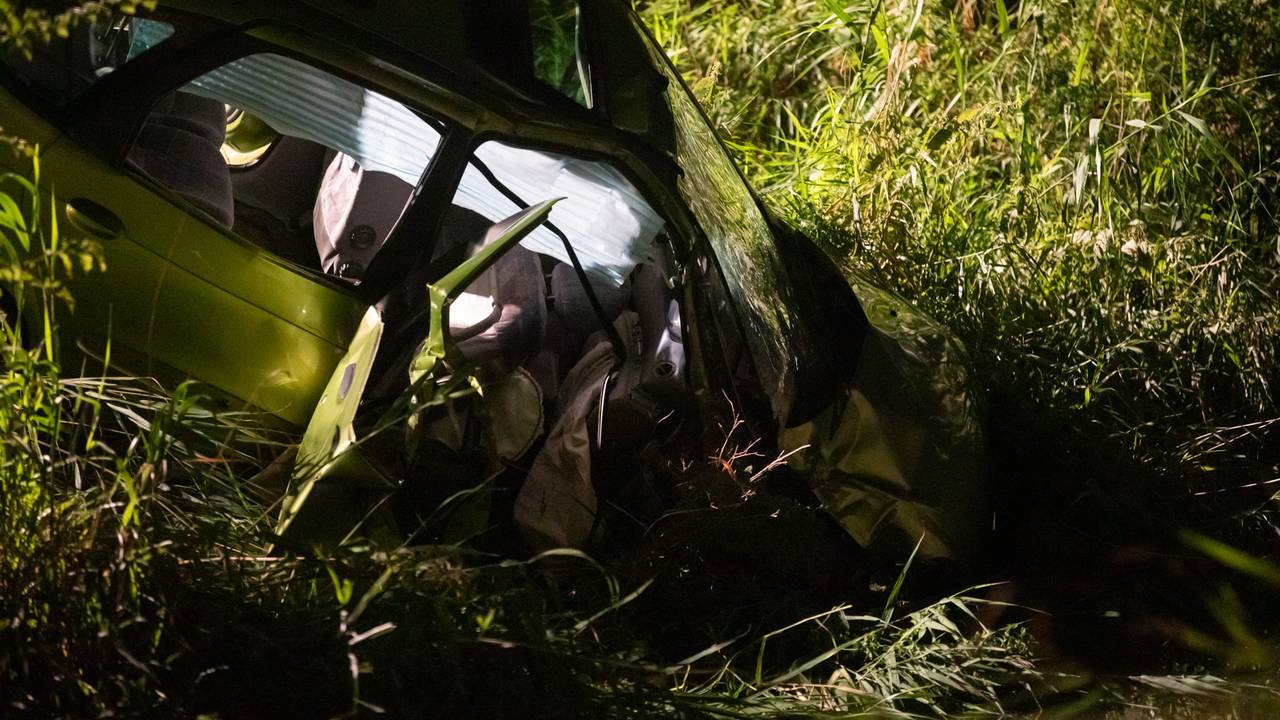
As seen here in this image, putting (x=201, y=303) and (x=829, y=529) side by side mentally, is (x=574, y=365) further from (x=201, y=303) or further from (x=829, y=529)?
(x=201, y=303)

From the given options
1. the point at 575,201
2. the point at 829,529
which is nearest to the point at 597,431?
the point at 575,201

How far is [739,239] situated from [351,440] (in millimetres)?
1198

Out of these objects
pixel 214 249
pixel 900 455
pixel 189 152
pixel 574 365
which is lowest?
pixel 900 455

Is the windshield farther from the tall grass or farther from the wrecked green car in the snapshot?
the tall grass

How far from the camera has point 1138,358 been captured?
405 cm

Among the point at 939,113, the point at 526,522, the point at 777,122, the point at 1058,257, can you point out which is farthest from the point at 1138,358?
the point at 526,522

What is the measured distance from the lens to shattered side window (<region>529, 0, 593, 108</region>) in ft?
9.05

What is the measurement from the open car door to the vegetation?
8cm

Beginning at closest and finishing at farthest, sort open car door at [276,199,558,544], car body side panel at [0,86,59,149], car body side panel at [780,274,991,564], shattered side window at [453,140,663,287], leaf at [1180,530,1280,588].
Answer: open car door at [276,199,558,544]
car body side panel at [0,86,59,149]
shattered side window at [453,140,663,287]
car body side panel at [780,274,991,564]
leaf at [1180,530,1280,588]

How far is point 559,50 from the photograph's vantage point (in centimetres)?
284

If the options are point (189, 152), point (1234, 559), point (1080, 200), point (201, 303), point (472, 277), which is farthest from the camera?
point (1080, 200)

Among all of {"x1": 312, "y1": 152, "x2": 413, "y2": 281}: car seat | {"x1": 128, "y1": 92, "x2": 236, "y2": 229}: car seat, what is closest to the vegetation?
{"x1": 128, "y1": 92, "x2": 236, "y2": 229}: car seat

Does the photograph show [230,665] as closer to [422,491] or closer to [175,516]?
[175,516]

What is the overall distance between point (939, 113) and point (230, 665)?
3505mm
